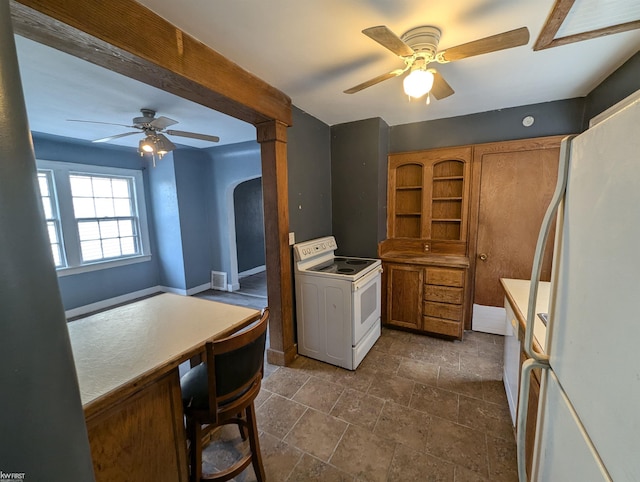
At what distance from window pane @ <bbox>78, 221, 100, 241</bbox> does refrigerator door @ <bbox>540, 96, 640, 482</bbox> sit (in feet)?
18.0

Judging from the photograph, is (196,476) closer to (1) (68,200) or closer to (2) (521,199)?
(2) (521,199)

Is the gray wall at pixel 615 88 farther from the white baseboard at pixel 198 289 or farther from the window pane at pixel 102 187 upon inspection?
the window pane at pixel 102 187

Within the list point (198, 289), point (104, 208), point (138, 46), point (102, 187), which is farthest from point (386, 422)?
point (102, 187)

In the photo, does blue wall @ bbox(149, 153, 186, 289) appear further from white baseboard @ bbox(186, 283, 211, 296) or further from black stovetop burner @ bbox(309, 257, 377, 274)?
black stovetop burner @ bbox(309, 257, 377, 274)

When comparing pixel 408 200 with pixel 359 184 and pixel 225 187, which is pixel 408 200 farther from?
pixel 225 187

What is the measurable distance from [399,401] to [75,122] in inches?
174

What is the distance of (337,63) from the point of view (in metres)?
1.85

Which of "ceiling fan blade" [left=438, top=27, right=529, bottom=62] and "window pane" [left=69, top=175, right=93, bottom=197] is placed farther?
"window pane" [left=69, top=175, right=93, bottom=197]

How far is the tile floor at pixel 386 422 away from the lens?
5.04ft

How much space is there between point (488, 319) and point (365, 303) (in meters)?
1.60

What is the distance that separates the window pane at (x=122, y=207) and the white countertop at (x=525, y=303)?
5487 mm

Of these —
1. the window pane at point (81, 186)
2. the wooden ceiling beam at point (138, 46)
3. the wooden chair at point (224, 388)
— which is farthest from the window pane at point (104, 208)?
the wooden chair at point (224, 388)

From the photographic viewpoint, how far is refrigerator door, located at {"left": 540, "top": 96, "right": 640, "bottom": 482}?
0.47m

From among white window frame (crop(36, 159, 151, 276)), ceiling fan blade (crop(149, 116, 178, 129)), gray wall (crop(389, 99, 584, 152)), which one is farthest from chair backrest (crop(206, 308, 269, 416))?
white window frame (crop(36, 159, 151, 276))
